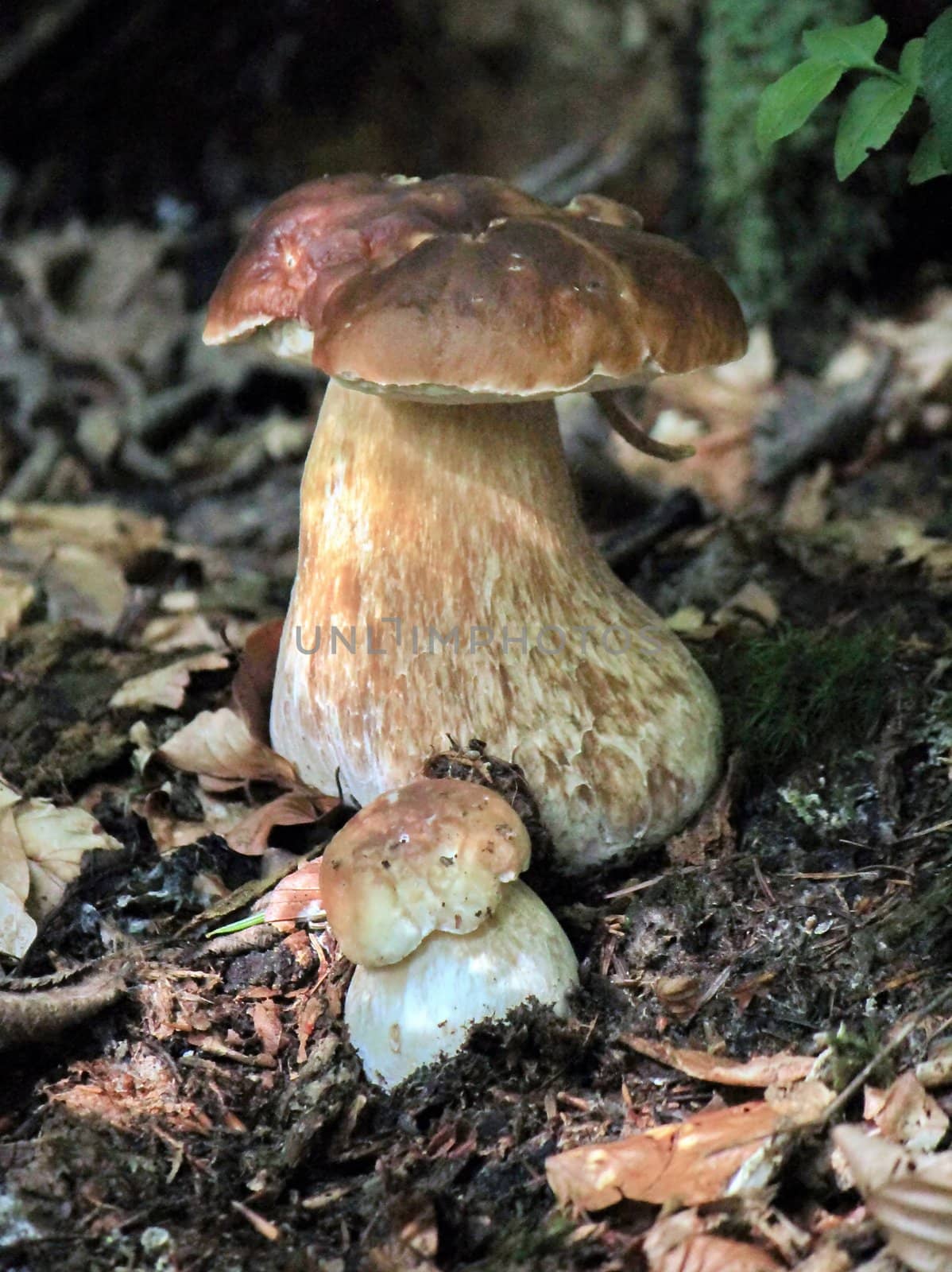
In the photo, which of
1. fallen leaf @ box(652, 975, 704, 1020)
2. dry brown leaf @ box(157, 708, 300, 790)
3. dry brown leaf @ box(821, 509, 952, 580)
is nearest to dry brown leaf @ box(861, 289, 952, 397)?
dry brown leaf @ box(821, 509, 952, 580)

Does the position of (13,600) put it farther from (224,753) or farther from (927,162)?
(927,162)

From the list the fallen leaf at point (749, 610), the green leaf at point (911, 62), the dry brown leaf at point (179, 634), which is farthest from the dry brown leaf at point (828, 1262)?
the dry brown leaf at point (179, 634)

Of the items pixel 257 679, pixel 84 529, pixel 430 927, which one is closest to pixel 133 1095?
pixel 430 927

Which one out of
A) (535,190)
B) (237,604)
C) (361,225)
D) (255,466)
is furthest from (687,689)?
(535,190)

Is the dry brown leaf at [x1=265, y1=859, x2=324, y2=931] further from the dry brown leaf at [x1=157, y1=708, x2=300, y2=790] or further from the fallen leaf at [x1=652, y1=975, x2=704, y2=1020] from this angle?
the fallen leaf at [x1=652, y1=975, x2=704, y2=1020]

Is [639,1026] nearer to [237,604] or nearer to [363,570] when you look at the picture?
[363,570]

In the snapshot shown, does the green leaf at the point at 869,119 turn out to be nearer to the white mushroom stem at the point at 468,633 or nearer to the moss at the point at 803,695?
the white mushroom stem at the point at 468,633
